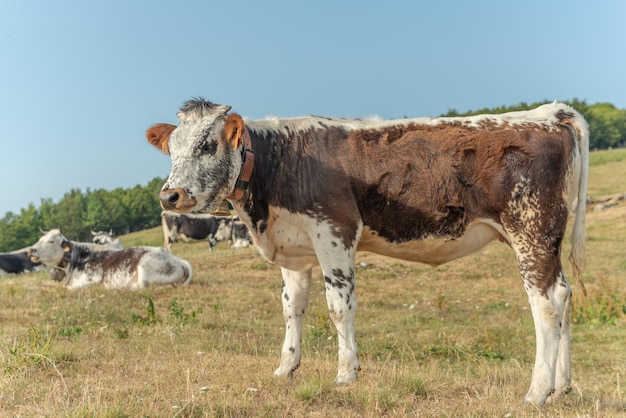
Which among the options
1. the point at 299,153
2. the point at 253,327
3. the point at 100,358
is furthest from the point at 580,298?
the point at 100,358

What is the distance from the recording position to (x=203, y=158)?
579cm

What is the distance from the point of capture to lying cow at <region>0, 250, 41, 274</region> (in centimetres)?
2731

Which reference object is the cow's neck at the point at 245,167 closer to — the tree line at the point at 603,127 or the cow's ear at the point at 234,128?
the cow's ear at the point at 234,128

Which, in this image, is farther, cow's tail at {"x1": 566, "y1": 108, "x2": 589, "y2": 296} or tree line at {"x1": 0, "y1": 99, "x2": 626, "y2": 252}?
tree line at {"x1": 0, "y1": 99, "x2": 626, "y2": 252}

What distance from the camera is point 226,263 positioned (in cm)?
1981

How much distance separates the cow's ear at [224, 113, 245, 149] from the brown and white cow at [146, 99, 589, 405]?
0.01 metres

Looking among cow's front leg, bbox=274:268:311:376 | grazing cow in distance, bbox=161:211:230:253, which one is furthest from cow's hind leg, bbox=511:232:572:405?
grazing cow in distance, bbox=161:211:230:253

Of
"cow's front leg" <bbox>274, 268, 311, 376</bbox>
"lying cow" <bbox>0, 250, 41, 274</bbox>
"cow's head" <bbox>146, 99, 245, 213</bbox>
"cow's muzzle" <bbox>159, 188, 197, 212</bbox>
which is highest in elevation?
"cow's head" <bbox>146, 99, 245, 213</bbox>

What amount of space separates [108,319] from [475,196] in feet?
23.7

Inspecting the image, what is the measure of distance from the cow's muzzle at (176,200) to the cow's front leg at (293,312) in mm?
1668

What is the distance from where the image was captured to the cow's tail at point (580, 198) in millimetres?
6344

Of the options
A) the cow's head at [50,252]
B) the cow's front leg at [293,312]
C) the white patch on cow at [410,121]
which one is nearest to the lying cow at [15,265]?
the cow's head at [50,252]

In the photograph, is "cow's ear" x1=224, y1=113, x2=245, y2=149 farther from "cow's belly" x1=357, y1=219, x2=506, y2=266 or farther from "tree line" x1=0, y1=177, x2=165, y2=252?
"tree line" x1=0, y1=177, x2=165, y2=252

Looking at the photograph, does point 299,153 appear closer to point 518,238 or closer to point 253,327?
point 518,238
